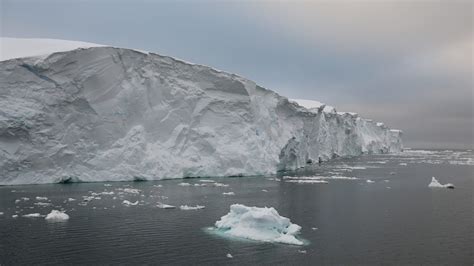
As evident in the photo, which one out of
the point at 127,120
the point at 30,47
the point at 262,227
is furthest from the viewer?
the point at 127,120

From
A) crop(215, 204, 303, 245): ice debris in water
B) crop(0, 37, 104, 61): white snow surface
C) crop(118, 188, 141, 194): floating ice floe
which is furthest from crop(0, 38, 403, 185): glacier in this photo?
crop(215, 204, 303, 245): ice debris in water

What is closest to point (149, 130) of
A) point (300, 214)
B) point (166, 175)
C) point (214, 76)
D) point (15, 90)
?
point (166, 175)

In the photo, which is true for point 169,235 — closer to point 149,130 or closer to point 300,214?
point 300,214

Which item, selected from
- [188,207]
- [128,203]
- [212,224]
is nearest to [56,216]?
[128,203]

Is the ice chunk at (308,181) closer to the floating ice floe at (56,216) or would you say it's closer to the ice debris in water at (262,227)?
the ice debris in water at (262,227)

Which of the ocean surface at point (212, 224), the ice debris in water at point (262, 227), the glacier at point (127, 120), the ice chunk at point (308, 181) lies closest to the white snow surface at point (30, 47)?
the glacier at point (127, 120)

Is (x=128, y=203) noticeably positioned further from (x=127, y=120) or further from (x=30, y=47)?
(x=30, y=47)
